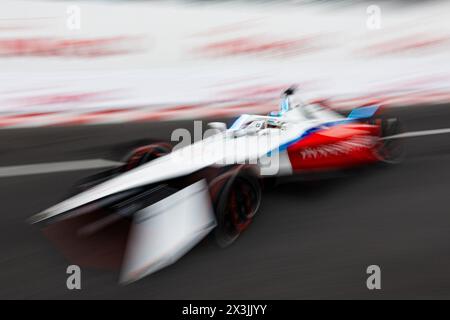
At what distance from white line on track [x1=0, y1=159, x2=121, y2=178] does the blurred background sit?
4 cm

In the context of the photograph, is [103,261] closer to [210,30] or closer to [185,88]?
[185,88]

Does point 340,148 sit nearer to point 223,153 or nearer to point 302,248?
point 223,153

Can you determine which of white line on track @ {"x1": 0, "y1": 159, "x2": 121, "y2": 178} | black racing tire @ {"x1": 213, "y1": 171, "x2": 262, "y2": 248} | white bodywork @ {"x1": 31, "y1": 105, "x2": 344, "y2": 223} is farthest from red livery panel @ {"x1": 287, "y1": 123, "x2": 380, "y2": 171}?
white line on track @ {"x1": 0, "y1": 159, "x2": 121, "y2": 178}

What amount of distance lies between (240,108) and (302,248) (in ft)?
15.6

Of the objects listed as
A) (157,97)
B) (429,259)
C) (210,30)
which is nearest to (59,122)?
(157,97)

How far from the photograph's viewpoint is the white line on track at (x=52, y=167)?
4746 millimetres

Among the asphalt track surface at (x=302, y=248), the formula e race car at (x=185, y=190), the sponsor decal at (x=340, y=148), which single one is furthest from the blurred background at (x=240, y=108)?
the sponsor decal at (x=340, y=148)

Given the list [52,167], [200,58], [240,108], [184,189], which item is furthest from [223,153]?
[200,58]

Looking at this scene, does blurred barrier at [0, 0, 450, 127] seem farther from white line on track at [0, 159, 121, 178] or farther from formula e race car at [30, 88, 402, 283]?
formula e race car at [30, 88, 402, 283]

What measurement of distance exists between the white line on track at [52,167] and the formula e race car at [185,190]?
1346mm

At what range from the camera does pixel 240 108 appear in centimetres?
760

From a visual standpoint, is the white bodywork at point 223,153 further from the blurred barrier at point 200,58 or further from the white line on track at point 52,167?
the blurred barrier at point 200,58

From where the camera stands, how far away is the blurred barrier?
6461 mm
